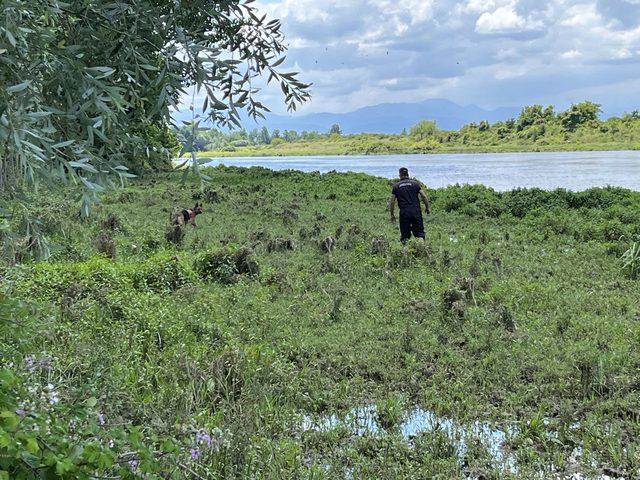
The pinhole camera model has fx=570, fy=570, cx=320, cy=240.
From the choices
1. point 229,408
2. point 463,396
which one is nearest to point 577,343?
point 463,396

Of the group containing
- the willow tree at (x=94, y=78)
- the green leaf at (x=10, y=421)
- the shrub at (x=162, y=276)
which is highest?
the willow tree at (x=94, y=78)

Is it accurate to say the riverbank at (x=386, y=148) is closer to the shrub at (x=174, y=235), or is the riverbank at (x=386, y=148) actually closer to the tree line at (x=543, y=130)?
the tree line at (x=543, y=130)

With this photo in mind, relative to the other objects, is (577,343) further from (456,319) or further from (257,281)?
(257,281)

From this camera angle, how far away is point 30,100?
2898mm

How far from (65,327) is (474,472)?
4900 millimetres

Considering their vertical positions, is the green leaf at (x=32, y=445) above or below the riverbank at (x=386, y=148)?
below

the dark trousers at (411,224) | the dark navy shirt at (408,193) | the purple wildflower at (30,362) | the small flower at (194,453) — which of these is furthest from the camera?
the dark trousers at (411,224)

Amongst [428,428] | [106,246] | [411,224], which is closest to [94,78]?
[428,428]

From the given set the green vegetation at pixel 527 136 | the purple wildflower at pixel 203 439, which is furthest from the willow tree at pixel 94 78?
the green vegetation at pixel 527 136

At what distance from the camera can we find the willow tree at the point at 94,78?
9.00 ft

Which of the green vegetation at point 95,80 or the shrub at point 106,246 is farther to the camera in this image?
the shrub at point 106,246

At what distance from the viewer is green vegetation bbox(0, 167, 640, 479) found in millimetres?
4000

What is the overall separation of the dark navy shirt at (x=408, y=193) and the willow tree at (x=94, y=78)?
32.3 ft

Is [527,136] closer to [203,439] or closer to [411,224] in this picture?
[411,224]
